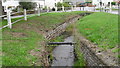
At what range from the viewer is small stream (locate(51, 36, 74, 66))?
8.02 m

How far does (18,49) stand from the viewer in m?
8.08

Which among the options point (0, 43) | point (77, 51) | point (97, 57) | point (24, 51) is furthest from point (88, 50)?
point (0, 43)

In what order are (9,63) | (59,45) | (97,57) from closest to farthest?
(9,63)
(97,57)
(59,45)

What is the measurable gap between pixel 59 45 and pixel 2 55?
4.71 meters

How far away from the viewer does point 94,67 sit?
7.49 metres

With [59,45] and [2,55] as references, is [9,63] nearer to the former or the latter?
[2,55]

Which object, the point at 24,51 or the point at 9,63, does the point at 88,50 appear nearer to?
the point at 24,51

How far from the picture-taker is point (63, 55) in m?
9.29

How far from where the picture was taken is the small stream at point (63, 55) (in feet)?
26.3

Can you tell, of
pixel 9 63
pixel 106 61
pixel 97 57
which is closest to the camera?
pixel 9 63

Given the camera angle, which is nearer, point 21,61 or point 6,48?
point 21,61

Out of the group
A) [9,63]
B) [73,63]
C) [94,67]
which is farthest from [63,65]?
[9,63]

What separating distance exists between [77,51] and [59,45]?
193 cm

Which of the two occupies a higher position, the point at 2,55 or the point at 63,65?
the point at 2,55
